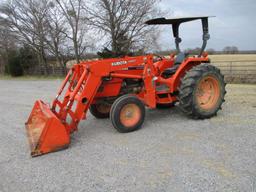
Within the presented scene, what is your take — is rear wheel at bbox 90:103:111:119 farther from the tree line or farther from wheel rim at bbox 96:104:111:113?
the tree line

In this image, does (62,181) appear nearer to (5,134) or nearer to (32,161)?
(32,161)

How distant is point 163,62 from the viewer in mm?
5438

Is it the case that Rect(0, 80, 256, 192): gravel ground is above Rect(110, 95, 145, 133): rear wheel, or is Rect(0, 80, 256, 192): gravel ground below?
below

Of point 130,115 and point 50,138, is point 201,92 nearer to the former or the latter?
point 130,115

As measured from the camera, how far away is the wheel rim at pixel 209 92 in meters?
5.14

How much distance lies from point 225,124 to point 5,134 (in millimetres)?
4425

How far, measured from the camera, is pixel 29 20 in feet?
71.5

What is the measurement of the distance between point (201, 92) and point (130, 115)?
1.79 m

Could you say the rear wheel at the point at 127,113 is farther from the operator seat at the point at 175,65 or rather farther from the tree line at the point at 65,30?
the tree line at the point at 65,30

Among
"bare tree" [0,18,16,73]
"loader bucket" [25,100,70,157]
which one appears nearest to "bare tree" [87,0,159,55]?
"bare tree" [0,18,16,73]

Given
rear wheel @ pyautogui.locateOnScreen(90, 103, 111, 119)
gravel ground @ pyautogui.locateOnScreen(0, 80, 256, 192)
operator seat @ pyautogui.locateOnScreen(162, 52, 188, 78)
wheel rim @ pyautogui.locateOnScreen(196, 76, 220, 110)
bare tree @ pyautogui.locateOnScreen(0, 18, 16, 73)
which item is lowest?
gravel ground @ pyautogui.locateOnScreen(0, 80, 256, 192)

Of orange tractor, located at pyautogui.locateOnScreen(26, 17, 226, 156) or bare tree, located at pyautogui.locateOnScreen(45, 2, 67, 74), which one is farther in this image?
bare tree, located at pyautogui.locateOnScreen(45, 2, 67, 74)

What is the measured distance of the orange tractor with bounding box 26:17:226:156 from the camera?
13.2ft

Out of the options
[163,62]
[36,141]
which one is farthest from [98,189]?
[163,62]
